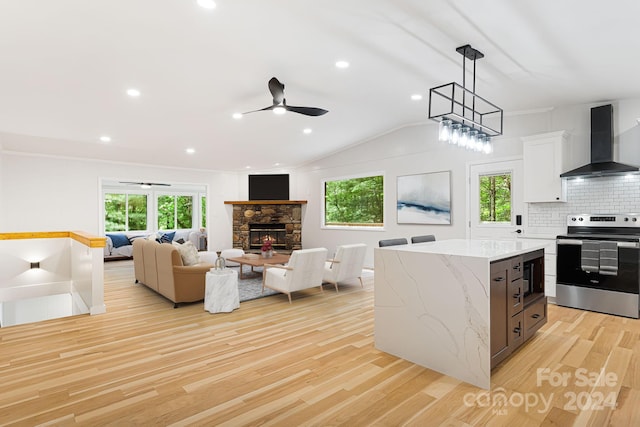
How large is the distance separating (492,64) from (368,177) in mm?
4368

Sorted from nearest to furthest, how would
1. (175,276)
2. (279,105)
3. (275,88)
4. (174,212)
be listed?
(275,88)
(279,105)
(175,276)
(174,212)

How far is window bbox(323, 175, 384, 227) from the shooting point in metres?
7.93

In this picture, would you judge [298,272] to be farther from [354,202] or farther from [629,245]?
[629,245]

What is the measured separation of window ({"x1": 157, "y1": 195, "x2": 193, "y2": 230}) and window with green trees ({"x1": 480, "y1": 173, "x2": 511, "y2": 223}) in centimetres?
975

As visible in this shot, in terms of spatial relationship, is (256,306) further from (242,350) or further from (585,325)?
(585,325)

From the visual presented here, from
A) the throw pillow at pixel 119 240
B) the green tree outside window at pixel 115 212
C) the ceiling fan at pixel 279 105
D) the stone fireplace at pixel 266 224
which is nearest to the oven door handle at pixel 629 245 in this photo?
the ceiling fan at pixel 279 105

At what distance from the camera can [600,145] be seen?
15.2 ft

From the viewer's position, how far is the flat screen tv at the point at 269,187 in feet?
31.6

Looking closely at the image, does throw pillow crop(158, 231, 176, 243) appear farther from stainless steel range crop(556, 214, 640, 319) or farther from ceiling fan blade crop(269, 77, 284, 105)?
stainless steel range crop(556, 214, 640, 319)

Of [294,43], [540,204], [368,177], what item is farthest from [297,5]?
[368,177]

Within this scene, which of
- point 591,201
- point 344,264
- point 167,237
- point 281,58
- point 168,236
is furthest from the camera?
point 168,236

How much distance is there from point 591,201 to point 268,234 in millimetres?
7298

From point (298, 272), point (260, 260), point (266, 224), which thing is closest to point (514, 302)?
point (298, 272)

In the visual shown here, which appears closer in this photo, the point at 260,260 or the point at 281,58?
the point at 281,58
